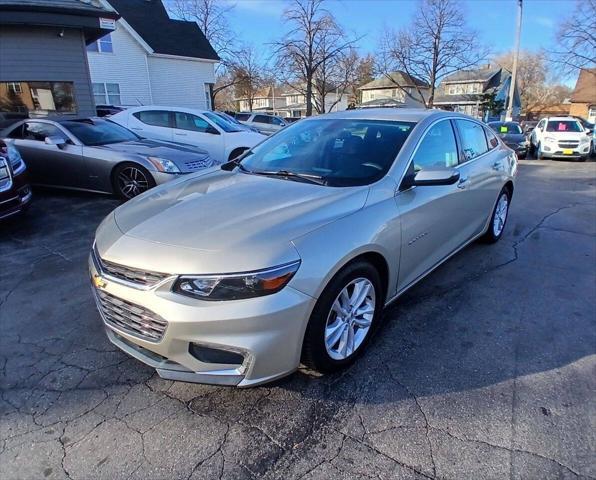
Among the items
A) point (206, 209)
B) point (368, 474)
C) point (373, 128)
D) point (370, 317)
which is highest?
point (373, 128)

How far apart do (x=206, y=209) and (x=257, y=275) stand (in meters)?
0.77

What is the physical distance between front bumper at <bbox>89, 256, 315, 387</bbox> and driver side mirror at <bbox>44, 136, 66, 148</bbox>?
18.4 ft

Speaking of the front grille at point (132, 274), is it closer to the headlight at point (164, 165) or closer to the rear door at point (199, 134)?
the headlight at point (164, 165)

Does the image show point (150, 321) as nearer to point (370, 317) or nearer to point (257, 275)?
point (257, 275)

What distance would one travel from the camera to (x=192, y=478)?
198 centimetres

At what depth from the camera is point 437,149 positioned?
11.8 ft

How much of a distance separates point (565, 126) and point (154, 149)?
53.5ft

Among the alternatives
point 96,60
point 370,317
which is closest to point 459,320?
point 370,317

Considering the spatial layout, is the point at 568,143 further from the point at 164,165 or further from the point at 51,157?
the point at 51,157

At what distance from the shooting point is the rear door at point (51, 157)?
22.5 feet

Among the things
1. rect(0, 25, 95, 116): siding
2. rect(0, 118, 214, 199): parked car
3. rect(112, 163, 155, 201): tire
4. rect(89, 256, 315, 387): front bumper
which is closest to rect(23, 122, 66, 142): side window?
rect(0, 118, 214, 199): parked car

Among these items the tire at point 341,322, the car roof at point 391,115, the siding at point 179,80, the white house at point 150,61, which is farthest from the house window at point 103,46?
the tire at point 341,322

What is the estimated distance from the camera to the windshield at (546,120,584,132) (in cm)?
1620

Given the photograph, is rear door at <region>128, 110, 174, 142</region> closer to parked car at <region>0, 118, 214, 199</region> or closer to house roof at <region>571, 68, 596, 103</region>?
parked car at <region>0, 118, 214, 199</region>
